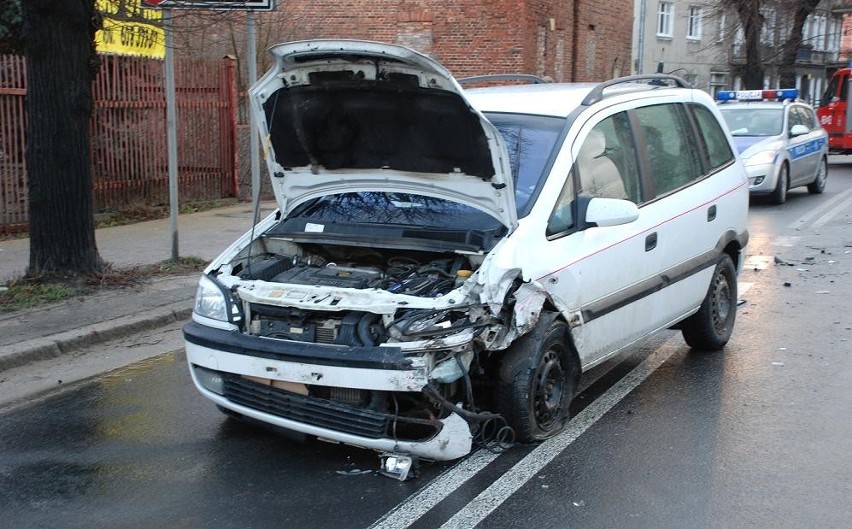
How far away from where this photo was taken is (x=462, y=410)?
14.6 ft

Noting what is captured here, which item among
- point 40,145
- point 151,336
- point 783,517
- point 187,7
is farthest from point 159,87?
point 783,517

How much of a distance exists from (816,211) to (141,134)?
11159mm

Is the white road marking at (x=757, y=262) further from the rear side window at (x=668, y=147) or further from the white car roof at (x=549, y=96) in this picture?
the white car roof at (x=549, y=96)

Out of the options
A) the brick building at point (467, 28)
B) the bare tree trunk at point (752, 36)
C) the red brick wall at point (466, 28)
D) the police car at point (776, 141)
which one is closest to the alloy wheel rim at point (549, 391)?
the police car at point (776, 141)

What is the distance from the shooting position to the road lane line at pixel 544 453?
418 centimetres

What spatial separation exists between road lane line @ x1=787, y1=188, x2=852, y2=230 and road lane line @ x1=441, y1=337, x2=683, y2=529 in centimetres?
805

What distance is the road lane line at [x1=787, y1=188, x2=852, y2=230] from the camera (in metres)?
13.8

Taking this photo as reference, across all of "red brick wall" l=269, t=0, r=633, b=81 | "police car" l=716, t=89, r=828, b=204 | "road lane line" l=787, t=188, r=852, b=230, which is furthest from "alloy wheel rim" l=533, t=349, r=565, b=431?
"red brick wall" l=269, t=0, r=633, b=81

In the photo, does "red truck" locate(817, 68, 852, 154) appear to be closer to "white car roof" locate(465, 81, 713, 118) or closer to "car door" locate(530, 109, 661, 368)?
"white car roof" locate(465, 81, 713, 118)

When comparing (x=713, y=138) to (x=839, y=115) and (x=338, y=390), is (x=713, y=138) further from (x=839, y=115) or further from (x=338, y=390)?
(x=839, y=115)

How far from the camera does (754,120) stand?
1694 cm

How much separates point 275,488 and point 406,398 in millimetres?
789

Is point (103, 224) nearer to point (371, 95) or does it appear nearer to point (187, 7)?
point (187, 7)

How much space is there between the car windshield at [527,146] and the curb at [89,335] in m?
3.76
